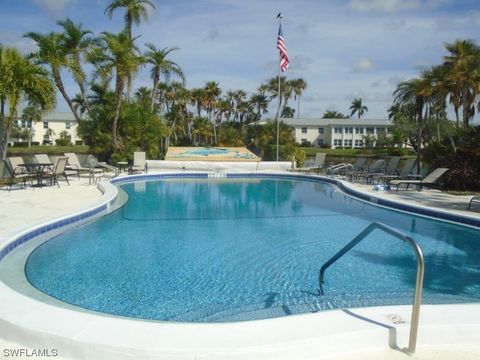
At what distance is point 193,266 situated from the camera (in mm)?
6410

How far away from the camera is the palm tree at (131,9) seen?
2591cm

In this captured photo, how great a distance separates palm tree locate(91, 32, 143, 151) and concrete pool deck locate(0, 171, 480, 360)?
17.8 m

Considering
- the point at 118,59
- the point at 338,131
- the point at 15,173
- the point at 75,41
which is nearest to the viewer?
the point at 15,173

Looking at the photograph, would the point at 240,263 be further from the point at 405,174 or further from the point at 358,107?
the point at 358,107

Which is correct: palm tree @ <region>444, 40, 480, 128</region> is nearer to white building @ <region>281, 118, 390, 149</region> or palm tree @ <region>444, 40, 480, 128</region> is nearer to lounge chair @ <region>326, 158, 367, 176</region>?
lounge chair @ <region>326, 158, 367, 176</region>

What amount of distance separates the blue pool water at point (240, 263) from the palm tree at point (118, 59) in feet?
36.7

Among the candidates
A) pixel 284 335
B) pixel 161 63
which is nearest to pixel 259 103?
pixel 161 63

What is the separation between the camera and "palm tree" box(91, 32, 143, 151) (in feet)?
66.1

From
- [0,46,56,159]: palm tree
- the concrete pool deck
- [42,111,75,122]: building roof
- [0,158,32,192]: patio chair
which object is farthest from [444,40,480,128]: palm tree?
[42,111,75,122]: building roof

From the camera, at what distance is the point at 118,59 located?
66.3 feet

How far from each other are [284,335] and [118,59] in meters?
19.2

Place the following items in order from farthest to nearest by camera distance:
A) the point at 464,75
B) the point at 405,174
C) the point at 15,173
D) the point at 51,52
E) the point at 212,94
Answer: the point at 212,94, the point at 51,52, the point at 405,174, the point at 464,75, the point at 15,173

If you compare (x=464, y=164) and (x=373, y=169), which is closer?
(x=464, y=164)

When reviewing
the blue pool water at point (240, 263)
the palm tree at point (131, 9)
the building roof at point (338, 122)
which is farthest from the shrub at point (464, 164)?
the building roof at point (338, 122)
